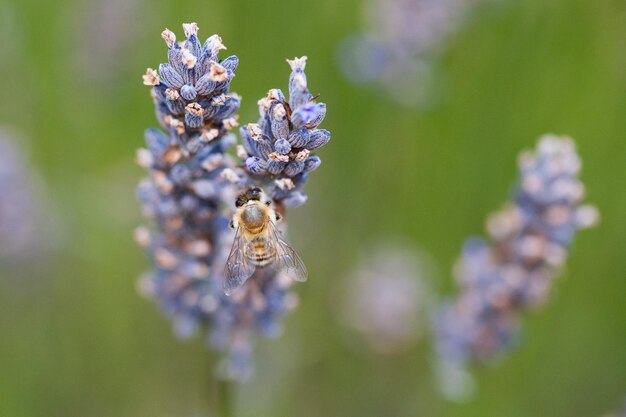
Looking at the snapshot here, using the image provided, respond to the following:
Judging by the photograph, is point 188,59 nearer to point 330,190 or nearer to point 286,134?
point 286,134

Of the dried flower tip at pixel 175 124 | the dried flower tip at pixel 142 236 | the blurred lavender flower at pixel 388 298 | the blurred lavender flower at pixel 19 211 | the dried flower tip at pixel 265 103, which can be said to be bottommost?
the dried flower tip at pixel 265 103

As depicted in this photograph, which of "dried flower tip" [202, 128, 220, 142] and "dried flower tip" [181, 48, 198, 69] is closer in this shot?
"dried flower tip" [181, 48, 198, 69]

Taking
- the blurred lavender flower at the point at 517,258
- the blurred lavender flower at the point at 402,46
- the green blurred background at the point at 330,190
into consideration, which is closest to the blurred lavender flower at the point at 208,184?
the blurred lavender flower at the point at 517,258

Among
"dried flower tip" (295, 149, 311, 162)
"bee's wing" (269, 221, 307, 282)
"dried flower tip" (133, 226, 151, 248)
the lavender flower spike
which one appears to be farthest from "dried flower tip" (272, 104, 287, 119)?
"dried flower tip" (133, 226, 151, 248)

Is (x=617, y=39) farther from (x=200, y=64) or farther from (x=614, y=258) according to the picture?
(x=200, y=64)

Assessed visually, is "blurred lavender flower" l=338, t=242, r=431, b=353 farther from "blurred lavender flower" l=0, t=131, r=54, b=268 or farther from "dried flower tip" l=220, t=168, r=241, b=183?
"dried flower tip" l=220, t=168, r=241, b=183

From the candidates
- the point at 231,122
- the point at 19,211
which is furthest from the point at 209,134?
the point at 19,211

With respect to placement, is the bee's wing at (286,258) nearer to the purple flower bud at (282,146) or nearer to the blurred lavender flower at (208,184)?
the blurred lavender flower at (208,184)
